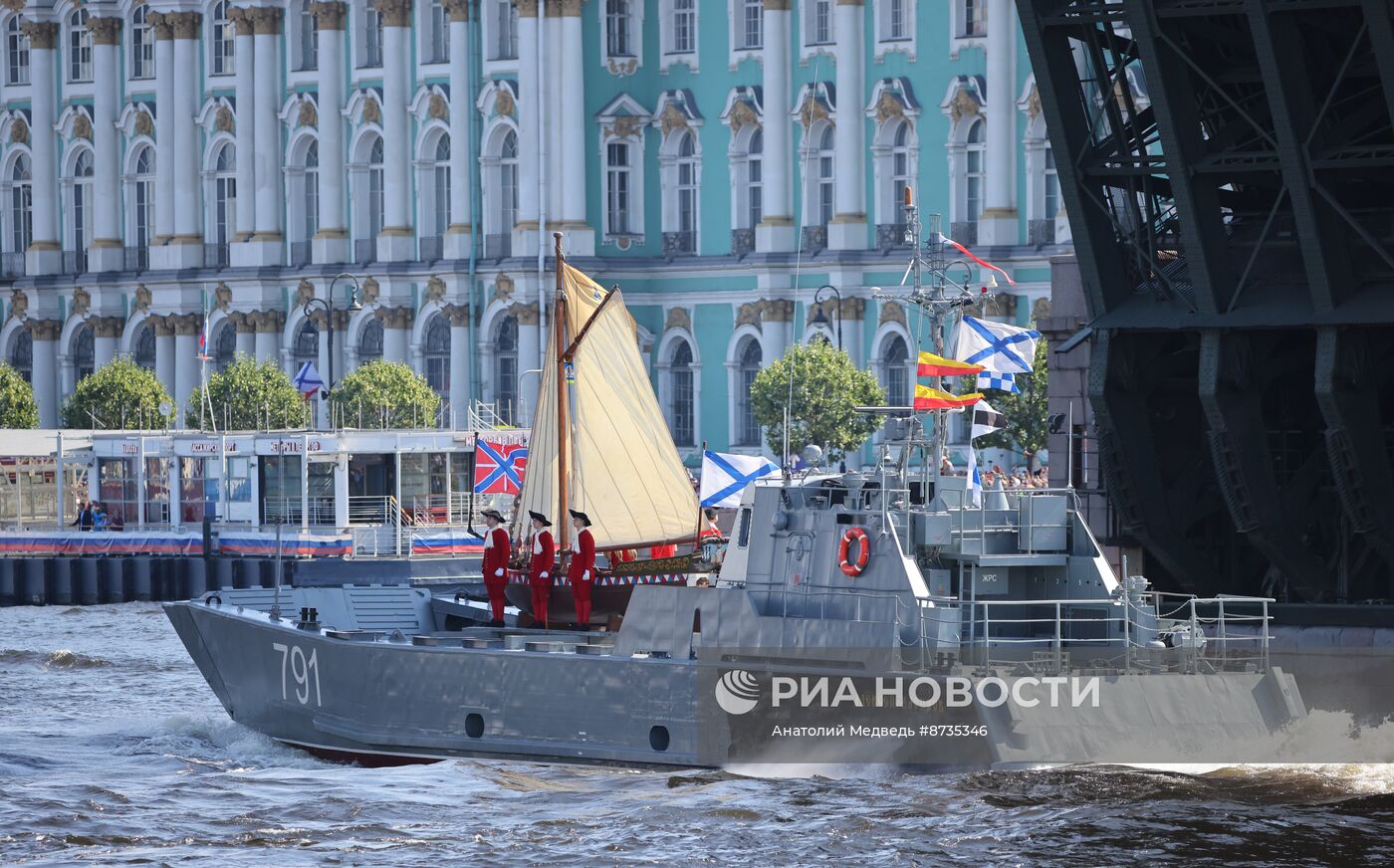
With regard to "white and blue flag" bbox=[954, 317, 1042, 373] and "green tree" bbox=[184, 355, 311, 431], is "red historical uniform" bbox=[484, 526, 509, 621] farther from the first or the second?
"green tree" bbox=[184, 355, 311, 431]

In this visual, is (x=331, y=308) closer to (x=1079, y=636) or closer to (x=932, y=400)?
(x=932, y=400)

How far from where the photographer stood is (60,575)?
62.0 m

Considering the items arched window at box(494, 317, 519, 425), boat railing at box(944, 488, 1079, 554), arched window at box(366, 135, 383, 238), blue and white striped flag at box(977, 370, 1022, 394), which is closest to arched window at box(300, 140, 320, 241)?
arched window at box(366, 135, 383, 238)

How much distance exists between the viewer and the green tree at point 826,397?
6800cm

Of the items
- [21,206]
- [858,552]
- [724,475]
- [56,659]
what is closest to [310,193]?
[21,206]

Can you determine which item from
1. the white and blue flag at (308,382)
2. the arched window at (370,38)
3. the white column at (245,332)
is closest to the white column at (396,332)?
the white column at (245,332)

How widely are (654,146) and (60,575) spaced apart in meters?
24.0

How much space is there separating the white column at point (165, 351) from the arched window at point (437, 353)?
372 inches

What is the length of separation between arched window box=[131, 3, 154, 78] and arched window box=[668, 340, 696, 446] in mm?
20294

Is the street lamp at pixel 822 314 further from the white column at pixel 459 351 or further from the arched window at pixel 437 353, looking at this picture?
the arched window at pixel 437 353

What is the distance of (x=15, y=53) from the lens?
9275cm

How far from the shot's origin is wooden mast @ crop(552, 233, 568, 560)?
39344 millimetres

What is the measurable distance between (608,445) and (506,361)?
40.0 m

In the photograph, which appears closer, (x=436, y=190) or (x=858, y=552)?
(x=858, y=552)
